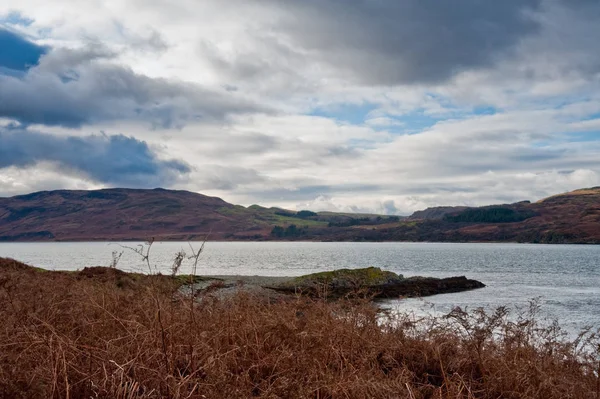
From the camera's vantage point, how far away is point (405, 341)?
8.70m

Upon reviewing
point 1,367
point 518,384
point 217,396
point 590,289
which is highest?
point 1,367

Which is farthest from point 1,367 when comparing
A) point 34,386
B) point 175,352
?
point 175,352

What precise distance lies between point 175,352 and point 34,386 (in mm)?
1639

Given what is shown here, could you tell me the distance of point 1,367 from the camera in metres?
5.04

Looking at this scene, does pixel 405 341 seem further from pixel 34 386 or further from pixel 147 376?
pixel 34 386

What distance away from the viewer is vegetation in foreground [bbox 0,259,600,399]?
5070 millimetres

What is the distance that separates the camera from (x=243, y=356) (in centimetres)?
671

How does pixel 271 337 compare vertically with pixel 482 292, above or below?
above

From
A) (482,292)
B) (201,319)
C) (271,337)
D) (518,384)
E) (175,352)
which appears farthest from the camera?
(482,292)

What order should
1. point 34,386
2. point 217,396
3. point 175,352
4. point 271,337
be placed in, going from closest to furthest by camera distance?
1. point 34,386
2. point 217,396
3. point 175,352
4. point 271,337

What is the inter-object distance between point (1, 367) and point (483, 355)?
6617mm

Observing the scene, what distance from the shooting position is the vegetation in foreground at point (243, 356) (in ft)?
16.6

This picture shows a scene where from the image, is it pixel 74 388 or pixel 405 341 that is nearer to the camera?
pixel 74 388

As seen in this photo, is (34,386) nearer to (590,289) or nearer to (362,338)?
(362,338)
